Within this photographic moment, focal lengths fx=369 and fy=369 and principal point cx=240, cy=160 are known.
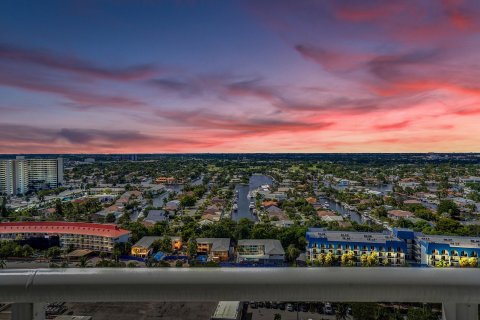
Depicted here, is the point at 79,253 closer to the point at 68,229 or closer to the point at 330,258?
the point at 68,229

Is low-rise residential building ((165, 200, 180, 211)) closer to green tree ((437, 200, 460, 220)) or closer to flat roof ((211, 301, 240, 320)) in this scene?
green tree ((437, 200, 460, 220))

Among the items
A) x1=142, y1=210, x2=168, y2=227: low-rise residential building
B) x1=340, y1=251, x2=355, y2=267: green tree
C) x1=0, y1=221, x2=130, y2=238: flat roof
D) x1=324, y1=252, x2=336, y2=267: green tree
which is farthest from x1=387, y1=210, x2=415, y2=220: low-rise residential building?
x1=0, y1=221, x2=130, y2=238: flat roof

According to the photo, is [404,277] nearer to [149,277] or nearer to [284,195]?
[149,277]

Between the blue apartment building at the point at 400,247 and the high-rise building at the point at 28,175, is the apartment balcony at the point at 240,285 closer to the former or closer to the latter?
the blue apartment building at the point at 400,247

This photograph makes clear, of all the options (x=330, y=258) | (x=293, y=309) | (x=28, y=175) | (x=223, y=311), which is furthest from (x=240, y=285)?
(x=28, y=175)

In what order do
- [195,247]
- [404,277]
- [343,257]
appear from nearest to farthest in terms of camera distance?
[404,277]
[343,257]
[195,247]

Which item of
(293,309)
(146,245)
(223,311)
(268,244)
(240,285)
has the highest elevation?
(240,285)

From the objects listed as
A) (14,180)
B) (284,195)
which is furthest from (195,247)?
(14,180)
